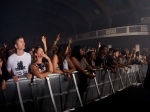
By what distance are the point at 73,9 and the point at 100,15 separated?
170 inches

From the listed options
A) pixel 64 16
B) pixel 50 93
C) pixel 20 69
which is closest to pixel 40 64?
pixel 20 69

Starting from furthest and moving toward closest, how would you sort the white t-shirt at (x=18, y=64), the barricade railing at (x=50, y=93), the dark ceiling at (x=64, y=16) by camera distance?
the dark ceiling at (x=64, y=16)
the white t-shirt at (x=18, y=64)
the barricade railing at (x=50, y=93)

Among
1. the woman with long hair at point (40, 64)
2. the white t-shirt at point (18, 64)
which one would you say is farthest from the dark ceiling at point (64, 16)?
the white t-shirt at point (18, 64)

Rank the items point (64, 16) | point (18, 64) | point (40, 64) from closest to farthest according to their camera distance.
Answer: point (18, 64) → point (40, 64) → point (64, 16)

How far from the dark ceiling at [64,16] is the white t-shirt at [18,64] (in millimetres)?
17439

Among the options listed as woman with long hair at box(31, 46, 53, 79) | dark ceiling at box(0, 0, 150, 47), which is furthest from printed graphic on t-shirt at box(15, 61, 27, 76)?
dark ceiling at box(0, 0, 150, 47)

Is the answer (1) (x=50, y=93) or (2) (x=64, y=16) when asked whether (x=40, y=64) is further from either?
(2) (x=64, y=16)

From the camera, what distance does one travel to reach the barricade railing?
2.63m

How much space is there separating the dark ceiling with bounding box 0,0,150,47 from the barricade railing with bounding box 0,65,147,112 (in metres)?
16.4

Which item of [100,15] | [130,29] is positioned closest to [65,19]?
[100,15]

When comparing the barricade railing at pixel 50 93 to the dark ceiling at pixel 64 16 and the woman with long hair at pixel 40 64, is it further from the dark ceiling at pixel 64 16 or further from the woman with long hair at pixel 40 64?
the dark ceiling at pixel 64 16

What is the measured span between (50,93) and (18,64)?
0.98 m

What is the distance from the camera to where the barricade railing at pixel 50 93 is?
263 centimetres

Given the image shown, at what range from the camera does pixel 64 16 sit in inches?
978
